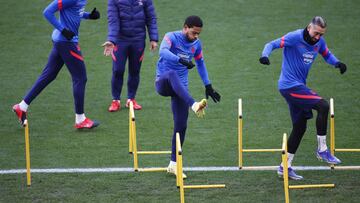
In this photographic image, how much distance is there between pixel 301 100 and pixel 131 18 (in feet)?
13.4

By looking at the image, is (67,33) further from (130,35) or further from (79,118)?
(130,35)

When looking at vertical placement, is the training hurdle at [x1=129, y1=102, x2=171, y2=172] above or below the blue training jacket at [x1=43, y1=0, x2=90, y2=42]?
below

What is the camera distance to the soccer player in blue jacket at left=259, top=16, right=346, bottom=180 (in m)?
9.71

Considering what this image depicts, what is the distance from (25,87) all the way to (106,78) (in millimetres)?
1625

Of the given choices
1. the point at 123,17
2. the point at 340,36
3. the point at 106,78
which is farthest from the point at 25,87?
the point at 340,36

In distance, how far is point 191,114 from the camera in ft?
42.7

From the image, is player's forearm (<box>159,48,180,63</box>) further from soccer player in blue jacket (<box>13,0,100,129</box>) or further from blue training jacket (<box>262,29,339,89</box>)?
soccer player in blue jacket (<box>13,0,100,129</box>)

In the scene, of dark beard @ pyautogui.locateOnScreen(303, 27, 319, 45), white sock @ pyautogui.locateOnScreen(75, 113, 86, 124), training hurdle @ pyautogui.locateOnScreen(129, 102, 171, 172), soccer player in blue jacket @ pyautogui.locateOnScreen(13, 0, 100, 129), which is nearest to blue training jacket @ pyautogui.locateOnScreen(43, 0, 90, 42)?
soccer player in blue jacket @ pyautogui.locateOnScreen(13, 0, 100, 129)

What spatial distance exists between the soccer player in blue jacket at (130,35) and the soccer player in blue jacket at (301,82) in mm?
3386

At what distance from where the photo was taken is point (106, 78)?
590 inches

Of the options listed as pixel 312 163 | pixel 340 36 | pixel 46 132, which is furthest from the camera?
pixel 340 36

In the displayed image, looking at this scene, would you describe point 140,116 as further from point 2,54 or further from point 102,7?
point 102,7

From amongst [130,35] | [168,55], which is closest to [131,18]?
[130,35]

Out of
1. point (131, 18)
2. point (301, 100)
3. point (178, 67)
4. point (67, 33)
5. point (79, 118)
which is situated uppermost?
point (131, 18)
